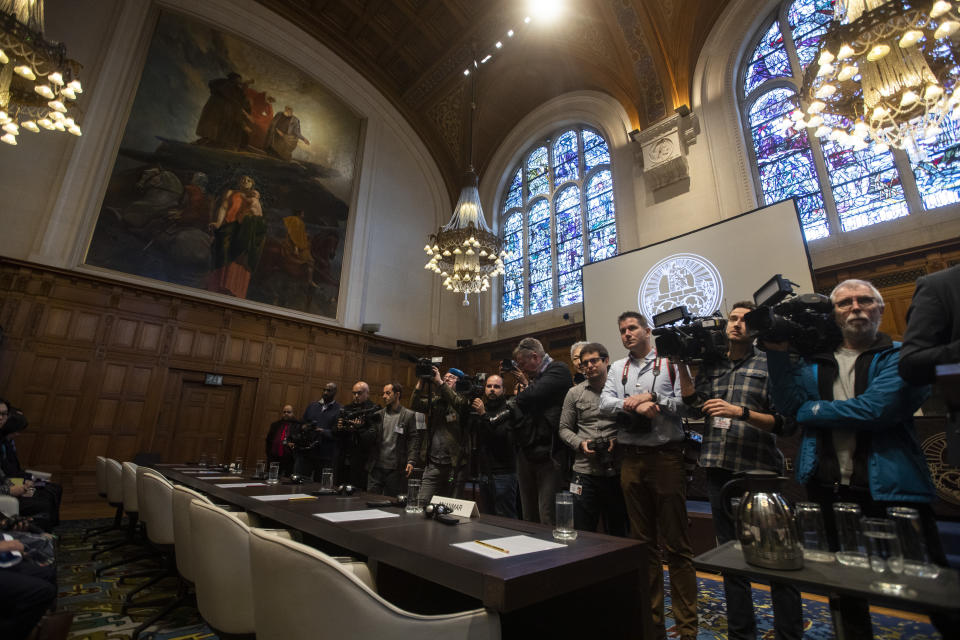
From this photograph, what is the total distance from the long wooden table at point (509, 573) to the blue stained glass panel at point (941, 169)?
6.01 metres

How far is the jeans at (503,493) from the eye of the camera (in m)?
2.93

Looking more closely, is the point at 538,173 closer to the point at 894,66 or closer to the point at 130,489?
the point at 894,66

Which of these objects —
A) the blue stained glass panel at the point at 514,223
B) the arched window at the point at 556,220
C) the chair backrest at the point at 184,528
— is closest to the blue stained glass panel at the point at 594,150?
the arched window at the point at 556,220

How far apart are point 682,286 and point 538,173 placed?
192 inches

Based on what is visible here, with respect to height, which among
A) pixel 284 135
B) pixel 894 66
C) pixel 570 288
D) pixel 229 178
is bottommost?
pixel 894 66

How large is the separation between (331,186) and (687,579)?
8.66 metres

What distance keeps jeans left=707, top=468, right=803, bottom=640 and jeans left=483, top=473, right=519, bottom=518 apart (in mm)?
1446

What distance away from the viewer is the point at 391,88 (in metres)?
9.78

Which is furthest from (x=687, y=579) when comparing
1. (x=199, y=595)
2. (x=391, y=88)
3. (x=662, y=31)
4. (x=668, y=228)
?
(x=391, y=88)

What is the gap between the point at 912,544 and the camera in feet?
2.73

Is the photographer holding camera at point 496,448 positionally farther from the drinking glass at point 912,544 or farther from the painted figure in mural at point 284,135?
the painted figure in mural at point 284,135

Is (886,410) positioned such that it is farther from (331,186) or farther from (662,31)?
(331,186)

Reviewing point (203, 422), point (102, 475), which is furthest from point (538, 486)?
point (203, 422)

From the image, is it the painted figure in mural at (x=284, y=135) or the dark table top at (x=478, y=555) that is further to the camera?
the painted figure in mural at (x=284, y=135)
